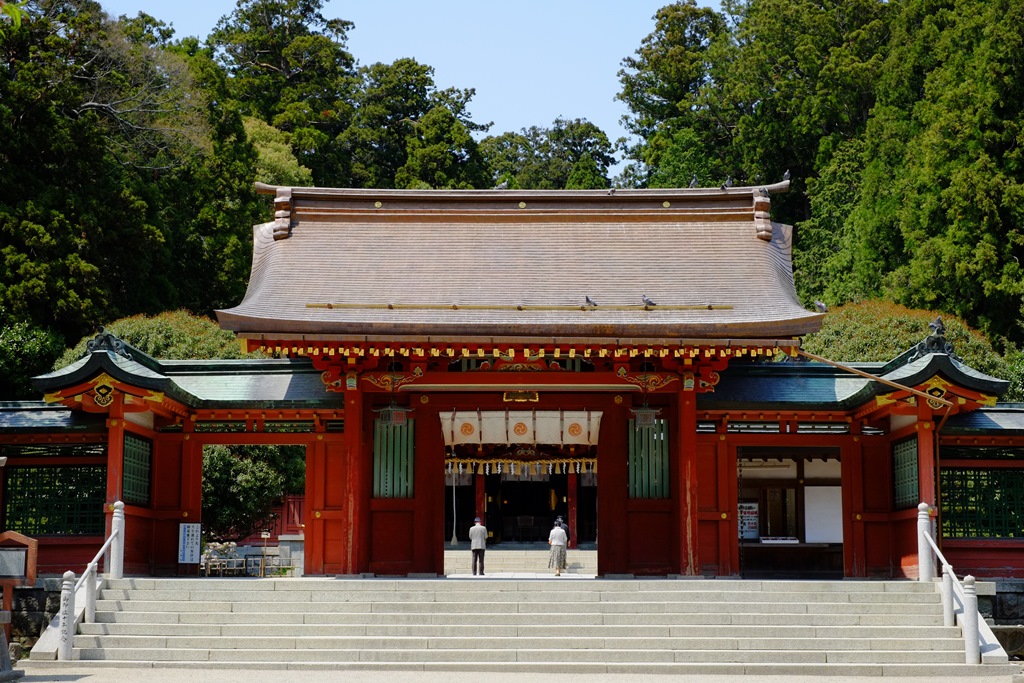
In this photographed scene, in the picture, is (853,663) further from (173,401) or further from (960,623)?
(173,401)

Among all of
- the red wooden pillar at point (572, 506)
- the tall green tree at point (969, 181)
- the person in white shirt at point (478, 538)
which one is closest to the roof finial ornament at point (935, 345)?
the person in white shirt at point (478, 538)

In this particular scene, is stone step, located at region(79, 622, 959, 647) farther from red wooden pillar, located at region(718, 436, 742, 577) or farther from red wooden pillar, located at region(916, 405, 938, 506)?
red wooden pillar, located at region(718, 436, 742, 577)

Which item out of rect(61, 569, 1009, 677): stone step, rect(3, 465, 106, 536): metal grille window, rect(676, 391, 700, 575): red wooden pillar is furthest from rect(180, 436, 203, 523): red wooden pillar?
rect(676, 391, 700, 575): red wooden pillar

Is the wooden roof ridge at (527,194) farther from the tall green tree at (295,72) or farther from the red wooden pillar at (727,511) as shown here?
the tall green tree at (295,72)

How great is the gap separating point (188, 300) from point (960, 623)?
28358mm

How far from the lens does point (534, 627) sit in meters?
14.1

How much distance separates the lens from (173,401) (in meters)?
17.2

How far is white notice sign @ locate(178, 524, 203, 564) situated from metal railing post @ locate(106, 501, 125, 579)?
2273 millimetres

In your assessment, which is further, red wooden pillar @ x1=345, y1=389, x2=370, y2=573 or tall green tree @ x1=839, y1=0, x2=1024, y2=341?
tall green tree @ x1=839, y1=0, x2=1024, y2=341

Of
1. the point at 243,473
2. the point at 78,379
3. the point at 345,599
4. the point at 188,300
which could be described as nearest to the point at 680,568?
the point at 345,599

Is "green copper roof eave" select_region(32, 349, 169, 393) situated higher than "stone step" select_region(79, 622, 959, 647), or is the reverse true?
"green copper roof eave" select_region(32, 349, 169, 393)

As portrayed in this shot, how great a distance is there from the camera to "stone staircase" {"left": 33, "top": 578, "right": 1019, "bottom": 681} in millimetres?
13516

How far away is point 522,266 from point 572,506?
1635 centimetres

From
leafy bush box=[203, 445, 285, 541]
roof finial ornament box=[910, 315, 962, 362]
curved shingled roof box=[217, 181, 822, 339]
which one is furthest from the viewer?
leafy bush box=[203, 445, 285, 541]
